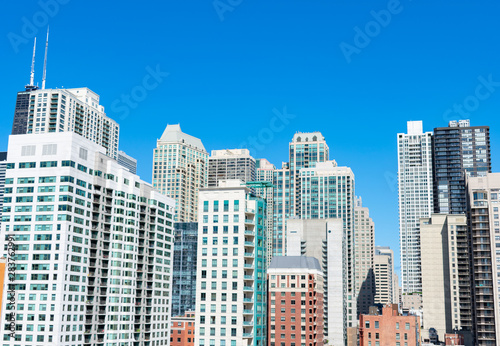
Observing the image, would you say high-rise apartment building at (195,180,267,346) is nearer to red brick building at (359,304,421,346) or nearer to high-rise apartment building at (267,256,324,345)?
red brick building at (359,304,421,346)

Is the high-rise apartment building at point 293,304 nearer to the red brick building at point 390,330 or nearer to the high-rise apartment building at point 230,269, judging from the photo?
the red brick building at point 390,330

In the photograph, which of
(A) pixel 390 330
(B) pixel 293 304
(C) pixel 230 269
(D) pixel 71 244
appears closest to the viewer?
(C) pixel 230 269

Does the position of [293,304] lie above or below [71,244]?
below

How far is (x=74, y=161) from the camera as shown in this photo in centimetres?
15000

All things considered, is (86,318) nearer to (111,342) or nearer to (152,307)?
(111,342)

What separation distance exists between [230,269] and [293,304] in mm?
52831

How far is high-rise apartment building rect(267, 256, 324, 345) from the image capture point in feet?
616

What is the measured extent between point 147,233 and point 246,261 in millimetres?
47476

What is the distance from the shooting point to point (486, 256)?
19138cm

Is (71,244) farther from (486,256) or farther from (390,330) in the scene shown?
(486,256)

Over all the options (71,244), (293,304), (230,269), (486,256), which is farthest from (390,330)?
(71,244)

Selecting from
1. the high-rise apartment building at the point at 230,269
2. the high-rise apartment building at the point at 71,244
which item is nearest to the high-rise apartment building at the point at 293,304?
the high-rise apartment building at the point at 230,269

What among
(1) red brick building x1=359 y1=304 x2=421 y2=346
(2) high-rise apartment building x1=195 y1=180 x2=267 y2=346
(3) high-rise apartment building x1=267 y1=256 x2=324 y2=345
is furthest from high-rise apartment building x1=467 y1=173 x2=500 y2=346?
(2) high-rise apartment building x1=195 y1=180 x2=267 y2=346

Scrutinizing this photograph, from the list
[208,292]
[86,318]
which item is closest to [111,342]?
[86,318]
